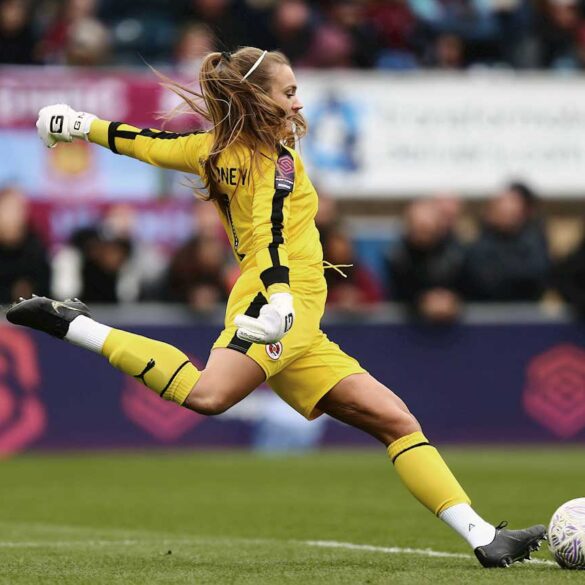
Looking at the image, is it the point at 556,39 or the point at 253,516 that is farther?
the point at 556,39

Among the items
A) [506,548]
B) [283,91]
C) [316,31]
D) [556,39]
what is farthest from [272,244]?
[556,39]

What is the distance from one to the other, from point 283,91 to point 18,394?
25.3 feet

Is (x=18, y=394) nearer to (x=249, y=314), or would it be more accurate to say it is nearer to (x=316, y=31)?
(x=316, y=31)

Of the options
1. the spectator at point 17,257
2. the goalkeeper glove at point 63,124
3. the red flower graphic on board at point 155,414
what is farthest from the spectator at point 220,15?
the goalkeeper glove at point 63,124

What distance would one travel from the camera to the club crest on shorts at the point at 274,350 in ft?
23.1

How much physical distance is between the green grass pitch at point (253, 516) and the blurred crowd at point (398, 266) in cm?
151

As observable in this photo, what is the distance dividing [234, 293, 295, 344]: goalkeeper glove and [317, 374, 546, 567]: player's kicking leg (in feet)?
2.24

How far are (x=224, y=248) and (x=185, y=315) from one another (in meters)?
1.76

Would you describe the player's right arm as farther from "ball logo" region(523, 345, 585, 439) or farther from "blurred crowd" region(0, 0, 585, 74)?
"blurred crowd" region(0, 0, 585, 74)

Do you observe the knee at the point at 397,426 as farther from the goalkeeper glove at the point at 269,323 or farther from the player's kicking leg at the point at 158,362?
the goalkeeper glove at the point at 269,323

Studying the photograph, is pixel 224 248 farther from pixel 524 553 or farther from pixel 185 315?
pixel 524 553

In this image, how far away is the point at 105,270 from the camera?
1493cm

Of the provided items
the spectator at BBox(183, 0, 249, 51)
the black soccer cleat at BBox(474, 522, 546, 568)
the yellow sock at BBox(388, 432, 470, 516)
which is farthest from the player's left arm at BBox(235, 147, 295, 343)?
the spectator at BBox(183, 0, 249, 51)

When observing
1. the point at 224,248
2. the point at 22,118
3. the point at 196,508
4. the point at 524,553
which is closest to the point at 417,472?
the point at 524,553
